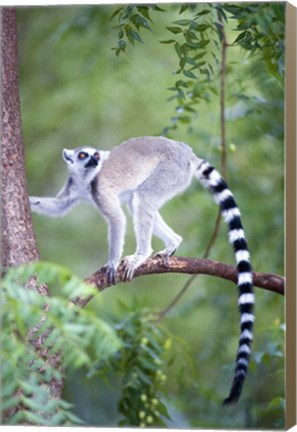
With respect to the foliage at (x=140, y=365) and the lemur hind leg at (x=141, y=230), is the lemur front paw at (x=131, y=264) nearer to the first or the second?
the lemur hind leg at (x=141, y=230)

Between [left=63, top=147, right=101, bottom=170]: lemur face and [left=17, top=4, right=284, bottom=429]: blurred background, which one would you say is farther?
[left=17, top=4, right=284, bottom=429]: blurred background

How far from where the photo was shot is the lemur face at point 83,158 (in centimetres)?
473

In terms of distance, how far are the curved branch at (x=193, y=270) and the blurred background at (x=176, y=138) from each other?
0.44 meters

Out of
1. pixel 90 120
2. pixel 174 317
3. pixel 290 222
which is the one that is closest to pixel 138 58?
pixel 90 120

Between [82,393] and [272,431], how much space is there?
182 centimetres

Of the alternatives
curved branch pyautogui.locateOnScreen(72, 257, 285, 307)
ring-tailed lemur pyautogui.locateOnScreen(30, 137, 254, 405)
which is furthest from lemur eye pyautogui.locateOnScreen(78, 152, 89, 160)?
curved branch pyautogui.locateOnScreen(72, 257, 285, 307)

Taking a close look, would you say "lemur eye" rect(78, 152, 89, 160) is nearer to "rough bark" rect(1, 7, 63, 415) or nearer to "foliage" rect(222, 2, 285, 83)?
"rough bark" rect(1, 7, 63, 415)

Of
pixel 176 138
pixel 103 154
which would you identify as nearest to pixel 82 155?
pixel 103 154

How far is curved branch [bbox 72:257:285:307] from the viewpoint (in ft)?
15.2

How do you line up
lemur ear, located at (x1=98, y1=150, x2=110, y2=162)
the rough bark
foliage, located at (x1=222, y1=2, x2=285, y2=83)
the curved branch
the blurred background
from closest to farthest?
the rough bark → foliage, located at (x1=222, y1=2, x2=285, y2=83) → the curved branch → lemur ear, located at (x1=98, y1=150, x2=110, y2=162) → the blurred background

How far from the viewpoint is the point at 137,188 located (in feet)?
15.9

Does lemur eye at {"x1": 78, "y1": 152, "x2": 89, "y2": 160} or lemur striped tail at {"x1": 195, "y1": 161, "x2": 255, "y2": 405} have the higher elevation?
lemur eye at {"x1": 78, "y1": 152, "x2": 89, "y2": 160}

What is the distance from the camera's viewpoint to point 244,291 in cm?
462

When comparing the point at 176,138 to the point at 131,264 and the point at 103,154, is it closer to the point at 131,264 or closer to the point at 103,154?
the point at 103,154
